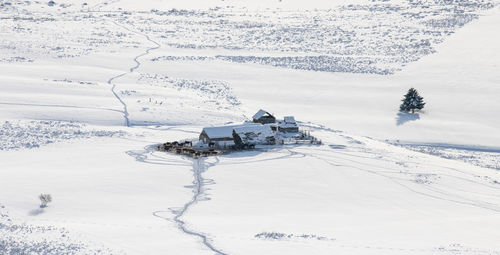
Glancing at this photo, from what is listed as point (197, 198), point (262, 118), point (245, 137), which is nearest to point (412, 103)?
point (262, 118)

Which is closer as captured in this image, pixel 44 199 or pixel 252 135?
pixel 44 199

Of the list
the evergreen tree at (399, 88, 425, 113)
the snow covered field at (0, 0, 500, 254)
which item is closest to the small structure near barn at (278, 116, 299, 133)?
the snow covered field at (0, 0, 500, 254)

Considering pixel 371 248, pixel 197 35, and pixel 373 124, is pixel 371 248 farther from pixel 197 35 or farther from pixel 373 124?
pixel 197 35

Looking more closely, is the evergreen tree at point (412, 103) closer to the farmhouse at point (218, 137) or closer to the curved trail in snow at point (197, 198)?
the farmhouse at point (218, 137)

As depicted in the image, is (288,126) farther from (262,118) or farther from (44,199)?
(44,199)

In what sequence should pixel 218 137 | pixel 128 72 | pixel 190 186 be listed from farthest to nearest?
pixel 128 72, pixel 218 137, pixel 190 186

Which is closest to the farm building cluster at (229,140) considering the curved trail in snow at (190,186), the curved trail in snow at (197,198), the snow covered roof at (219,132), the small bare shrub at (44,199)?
the snow covered roof at (219,132)
